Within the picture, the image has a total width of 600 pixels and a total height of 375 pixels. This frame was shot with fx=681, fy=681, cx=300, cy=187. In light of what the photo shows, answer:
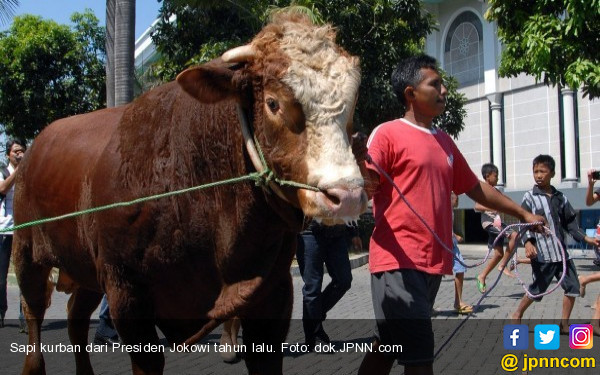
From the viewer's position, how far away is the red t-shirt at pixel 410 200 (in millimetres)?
3545

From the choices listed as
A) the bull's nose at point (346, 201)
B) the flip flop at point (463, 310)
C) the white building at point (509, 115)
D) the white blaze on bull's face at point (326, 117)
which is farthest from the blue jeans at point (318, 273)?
the white building at point (509, 115)

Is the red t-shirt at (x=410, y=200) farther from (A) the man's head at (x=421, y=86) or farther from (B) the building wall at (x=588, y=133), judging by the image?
(B) the building wall at (x=588, y=133)

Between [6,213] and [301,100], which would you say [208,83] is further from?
[6,213]

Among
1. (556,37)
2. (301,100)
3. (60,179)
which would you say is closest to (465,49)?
(556,37)

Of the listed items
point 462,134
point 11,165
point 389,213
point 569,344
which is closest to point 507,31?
point 569,344

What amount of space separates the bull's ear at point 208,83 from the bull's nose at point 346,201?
778 mm

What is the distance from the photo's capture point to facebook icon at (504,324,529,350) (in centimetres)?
619

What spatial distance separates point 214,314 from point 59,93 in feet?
71.3

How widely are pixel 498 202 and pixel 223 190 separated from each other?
5.38ft

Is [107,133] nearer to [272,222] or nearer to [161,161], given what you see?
[161,161]

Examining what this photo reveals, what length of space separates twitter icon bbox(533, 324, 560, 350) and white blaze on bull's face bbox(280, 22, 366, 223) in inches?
176

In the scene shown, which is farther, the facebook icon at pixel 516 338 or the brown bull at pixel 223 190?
the facebook icon at pixel 516 338

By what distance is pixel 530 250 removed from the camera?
6820mm

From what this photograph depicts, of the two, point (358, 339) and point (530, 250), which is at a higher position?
point (530, 250)
